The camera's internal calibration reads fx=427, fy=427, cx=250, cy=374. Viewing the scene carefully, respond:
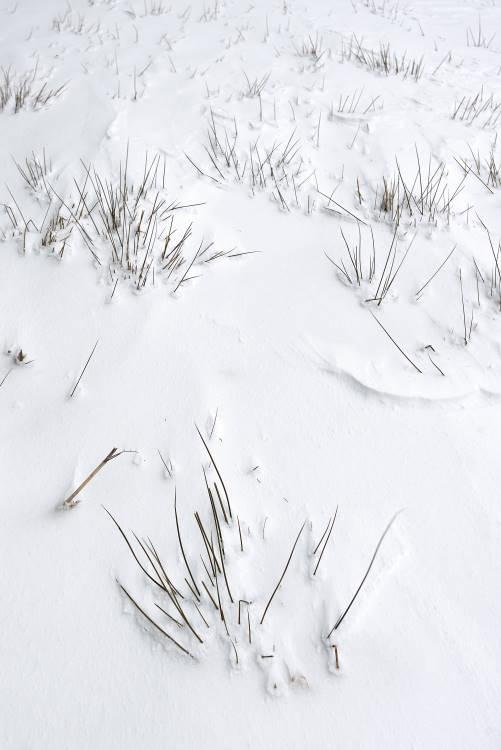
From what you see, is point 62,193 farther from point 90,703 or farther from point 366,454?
point 90,703

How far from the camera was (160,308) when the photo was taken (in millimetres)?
1803

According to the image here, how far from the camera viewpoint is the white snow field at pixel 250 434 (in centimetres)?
99

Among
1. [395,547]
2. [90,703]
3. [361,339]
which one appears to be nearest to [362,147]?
[361,339]

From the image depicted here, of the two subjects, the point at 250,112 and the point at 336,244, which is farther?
the point at 250,112

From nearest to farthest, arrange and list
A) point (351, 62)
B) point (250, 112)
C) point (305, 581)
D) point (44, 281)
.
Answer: point (305, 581) → point (44, 281) → point (250, 112) → point (351, 62)

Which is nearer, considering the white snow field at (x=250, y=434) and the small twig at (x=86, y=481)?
the white snow field at (x=250, y=434)

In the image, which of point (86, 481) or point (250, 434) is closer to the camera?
point (86, 481)

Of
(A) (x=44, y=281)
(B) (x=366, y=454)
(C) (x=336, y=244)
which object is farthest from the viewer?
(C) (x=336, y=244)

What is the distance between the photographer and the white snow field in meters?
0.99

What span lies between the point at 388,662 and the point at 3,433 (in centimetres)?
133

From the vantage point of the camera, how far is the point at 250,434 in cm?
145

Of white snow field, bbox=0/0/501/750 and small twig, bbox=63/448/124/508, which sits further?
small twig, bbox=63/448/124/508

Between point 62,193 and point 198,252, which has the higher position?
point 62,193

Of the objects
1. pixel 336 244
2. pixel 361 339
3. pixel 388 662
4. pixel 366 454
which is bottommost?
pixel 388 662
